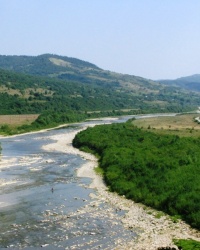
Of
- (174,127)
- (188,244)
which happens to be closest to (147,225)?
(188,244)

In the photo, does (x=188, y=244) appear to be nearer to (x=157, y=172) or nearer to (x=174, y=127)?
(x=157, y=172)

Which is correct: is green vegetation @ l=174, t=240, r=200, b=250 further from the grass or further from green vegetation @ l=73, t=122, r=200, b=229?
the grass

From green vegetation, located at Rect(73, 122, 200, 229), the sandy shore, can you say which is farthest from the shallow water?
green vegetation, located at Rect(73, 122, 200, 229)

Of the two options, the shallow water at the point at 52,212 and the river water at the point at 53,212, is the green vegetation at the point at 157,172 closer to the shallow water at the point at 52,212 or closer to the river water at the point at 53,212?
the river water at the point at 53,212

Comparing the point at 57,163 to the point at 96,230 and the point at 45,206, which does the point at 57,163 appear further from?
the point at 96,230

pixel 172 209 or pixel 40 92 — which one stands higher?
pixel 40 92

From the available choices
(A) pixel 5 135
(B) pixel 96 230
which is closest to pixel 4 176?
(B) pixel 96 230

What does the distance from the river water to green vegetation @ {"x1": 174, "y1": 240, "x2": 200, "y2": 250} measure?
11.1 feet

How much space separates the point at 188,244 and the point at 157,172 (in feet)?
53.4

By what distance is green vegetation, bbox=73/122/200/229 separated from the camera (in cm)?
3262

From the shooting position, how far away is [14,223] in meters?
29.9

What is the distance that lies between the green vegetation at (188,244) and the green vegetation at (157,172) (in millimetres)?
3386

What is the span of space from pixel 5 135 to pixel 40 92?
82732 millimetres

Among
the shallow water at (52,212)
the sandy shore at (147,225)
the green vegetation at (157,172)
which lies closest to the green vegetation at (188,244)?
the sandy shore at (147,225)
